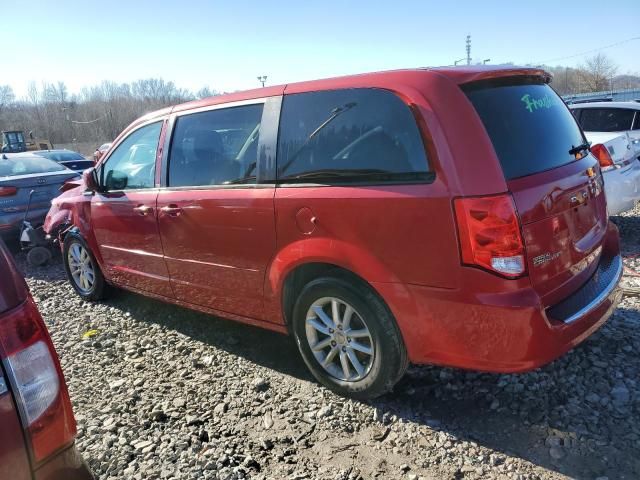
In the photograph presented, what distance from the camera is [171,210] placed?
378 centimetres

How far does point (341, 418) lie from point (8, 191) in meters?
6.47

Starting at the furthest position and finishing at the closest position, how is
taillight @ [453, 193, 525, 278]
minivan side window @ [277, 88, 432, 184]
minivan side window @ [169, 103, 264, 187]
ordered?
minivan side window @ [169, 103, 264, 187] < minivan side window @ [277, 88, 432, 184] < taillight @ [453, 193, 525, 278]

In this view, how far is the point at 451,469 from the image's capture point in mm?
2475

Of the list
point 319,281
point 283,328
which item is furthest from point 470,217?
point 283,328

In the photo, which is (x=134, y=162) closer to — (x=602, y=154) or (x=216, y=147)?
(x=216, y=147)

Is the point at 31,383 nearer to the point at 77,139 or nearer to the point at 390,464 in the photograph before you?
the point at 390,464

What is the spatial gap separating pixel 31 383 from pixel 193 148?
2.59 meters

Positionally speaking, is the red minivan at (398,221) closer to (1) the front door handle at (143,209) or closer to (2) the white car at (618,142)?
(1) the front door handle at (143,209)

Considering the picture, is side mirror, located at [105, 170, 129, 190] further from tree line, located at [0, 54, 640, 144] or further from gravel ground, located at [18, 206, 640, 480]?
tree line, located at [0, 54, 640, 144]

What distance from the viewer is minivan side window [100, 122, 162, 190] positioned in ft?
13.6

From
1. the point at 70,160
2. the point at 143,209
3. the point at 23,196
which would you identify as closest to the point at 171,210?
the point at 143,209

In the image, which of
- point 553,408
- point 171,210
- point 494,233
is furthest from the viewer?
point 171,210

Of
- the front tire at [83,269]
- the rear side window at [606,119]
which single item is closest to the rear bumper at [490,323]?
the front tire at [83,269]

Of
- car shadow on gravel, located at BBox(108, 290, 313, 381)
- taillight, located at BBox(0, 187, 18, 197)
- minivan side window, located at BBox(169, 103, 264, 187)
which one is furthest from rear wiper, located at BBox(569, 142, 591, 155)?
taillight, located at BBox(0, 187, 18, 197)
